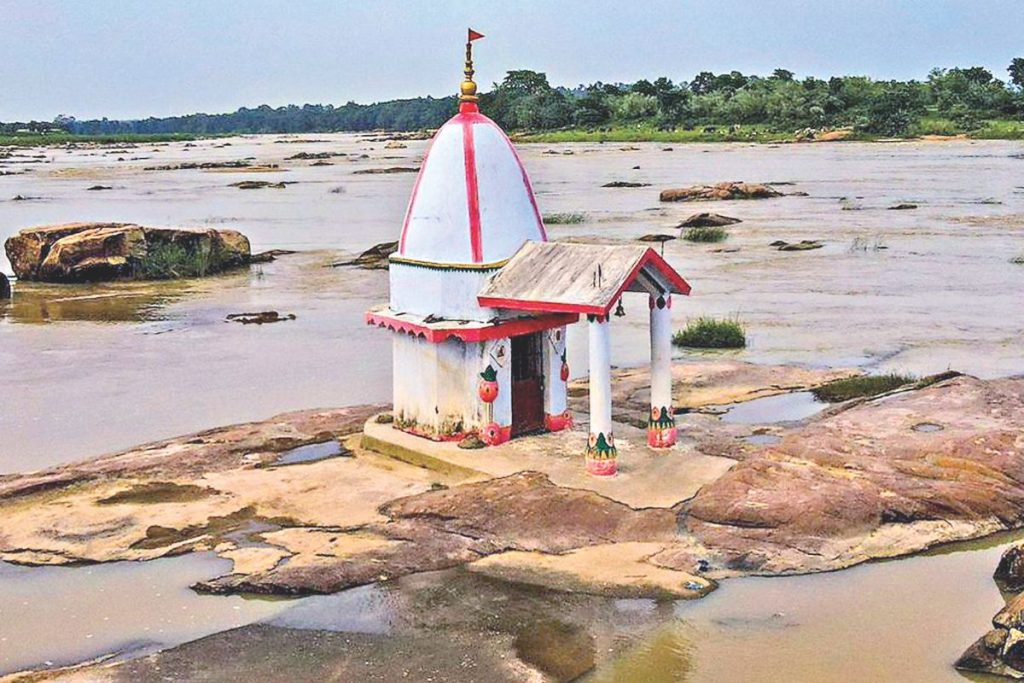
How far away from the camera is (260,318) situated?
27797mm

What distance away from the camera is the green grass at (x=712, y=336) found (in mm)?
23281

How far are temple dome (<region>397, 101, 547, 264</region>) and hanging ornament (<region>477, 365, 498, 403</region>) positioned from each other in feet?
4.26

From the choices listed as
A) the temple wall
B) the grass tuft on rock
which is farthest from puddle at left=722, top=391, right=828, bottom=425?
the temple wall

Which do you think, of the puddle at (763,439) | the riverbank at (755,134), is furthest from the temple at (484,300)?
the riverbank at (755,134)

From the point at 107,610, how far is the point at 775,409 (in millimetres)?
9922

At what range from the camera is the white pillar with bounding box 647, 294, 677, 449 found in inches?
581

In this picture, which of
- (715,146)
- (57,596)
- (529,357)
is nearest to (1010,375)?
(529,357)

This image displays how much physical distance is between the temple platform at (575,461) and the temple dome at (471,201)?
222cm

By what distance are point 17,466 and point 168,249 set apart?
19760mm

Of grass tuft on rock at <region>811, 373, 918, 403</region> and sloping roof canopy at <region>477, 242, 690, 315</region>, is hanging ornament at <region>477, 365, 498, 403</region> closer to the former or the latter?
sloping roof canopy at <region>477, 242, 690, 315</region>

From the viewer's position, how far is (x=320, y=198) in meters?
64.7

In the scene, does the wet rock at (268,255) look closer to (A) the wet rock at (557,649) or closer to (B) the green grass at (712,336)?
(B) the green grass at (712,336)

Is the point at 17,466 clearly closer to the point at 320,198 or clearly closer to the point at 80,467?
the point at 80,467

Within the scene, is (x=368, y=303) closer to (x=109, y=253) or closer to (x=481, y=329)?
(x=109, y=253)
